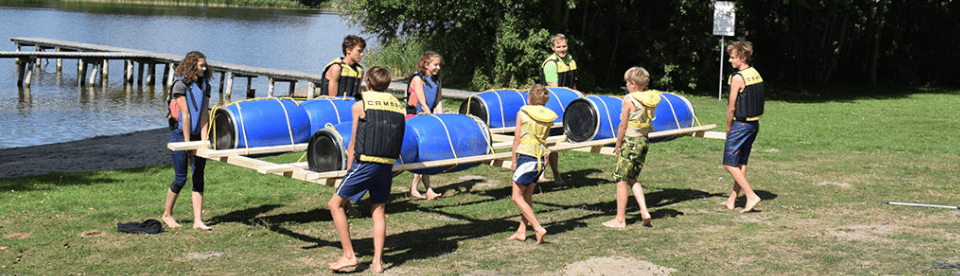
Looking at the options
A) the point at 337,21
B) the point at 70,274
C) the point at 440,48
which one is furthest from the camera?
the point at 337,21

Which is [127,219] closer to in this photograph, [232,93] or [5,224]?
[5,224]

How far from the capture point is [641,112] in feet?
29.5

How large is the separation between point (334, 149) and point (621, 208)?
2.87m

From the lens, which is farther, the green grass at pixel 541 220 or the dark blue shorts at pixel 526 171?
the dark blue shorts at pixel 526 171

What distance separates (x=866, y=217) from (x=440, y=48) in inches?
944

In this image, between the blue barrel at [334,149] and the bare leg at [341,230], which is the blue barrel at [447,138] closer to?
the blue barrel at [334,149]

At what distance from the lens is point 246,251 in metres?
8.16

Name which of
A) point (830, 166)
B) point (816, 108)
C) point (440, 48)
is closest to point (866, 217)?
point (830, 166)

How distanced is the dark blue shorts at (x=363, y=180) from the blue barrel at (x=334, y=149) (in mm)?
1083

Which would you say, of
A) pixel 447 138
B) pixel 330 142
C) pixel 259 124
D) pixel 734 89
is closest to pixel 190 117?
pixel 259 124

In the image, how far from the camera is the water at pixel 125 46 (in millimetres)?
24203

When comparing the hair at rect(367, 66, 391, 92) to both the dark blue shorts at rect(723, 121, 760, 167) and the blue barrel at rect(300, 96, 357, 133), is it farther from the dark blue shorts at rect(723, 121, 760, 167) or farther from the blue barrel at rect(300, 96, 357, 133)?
the dark blue shorts at rect(723, 121, 760, 167)

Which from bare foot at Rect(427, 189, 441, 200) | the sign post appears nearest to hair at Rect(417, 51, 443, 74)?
bare foot at Rect(427, 189, 441, 200)

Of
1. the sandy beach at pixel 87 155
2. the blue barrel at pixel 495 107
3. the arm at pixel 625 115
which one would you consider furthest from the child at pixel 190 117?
the sandy beach at pixel 87 155
